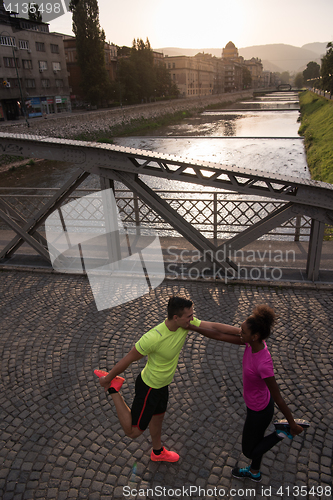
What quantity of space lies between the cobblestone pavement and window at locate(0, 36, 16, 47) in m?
47.1

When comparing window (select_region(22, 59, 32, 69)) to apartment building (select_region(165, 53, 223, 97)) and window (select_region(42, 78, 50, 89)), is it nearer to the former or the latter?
window (select_region(42, 78, 50, 89))

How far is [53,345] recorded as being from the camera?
5.27 meters

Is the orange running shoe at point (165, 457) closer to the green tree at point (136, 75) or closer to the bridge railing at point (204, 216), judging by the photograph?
the bridge railing at point (204, 216)

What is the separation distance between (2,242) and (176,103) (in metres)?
63.6

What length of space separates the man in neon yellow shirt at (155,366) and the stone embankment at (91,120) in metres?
30.6

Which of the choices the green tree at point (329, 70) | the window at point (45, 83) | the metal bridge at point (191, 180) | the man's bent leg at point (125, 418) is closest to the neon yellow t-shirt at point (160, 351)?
the man's bent leg at point (125, 418)

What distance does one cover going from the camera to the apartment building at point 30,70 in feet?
139

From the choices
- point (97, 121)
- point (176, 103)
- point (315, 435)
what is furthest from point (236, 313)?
point (176, 103)

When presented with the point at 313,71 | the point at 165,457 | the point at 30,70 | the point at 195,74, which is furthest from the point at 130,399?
the point at 313,71

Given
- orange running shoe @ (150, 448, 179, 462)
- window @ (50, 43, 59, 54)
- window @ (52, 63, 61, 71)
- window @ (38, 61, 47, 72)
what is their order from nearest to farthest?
orange running shoe @ (150, 448, 179, 462)
window @ (38, 61, 47, 72)
window @ (50, 43, 59, 54)
window @ (52, 63, 61, 71)

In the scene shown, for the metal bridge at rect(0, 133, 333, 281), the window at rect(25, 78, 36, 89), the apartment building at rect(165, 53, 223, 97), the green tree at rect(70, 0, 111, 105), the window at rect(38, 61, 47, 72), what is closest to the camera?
the metal bridge at rect(0, 133, 333, 281)

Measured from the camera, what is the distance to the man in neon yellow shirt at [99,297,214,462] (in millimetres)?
2908

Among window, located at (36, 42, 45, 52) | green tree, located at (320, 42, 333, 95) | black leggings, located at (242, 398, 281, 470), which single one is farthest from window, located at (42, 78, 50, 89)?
black leggings, located at (242, 398, 281, 470)

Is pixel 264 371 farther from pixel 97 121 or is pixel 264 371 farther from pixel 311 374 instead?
pixel 97 121
